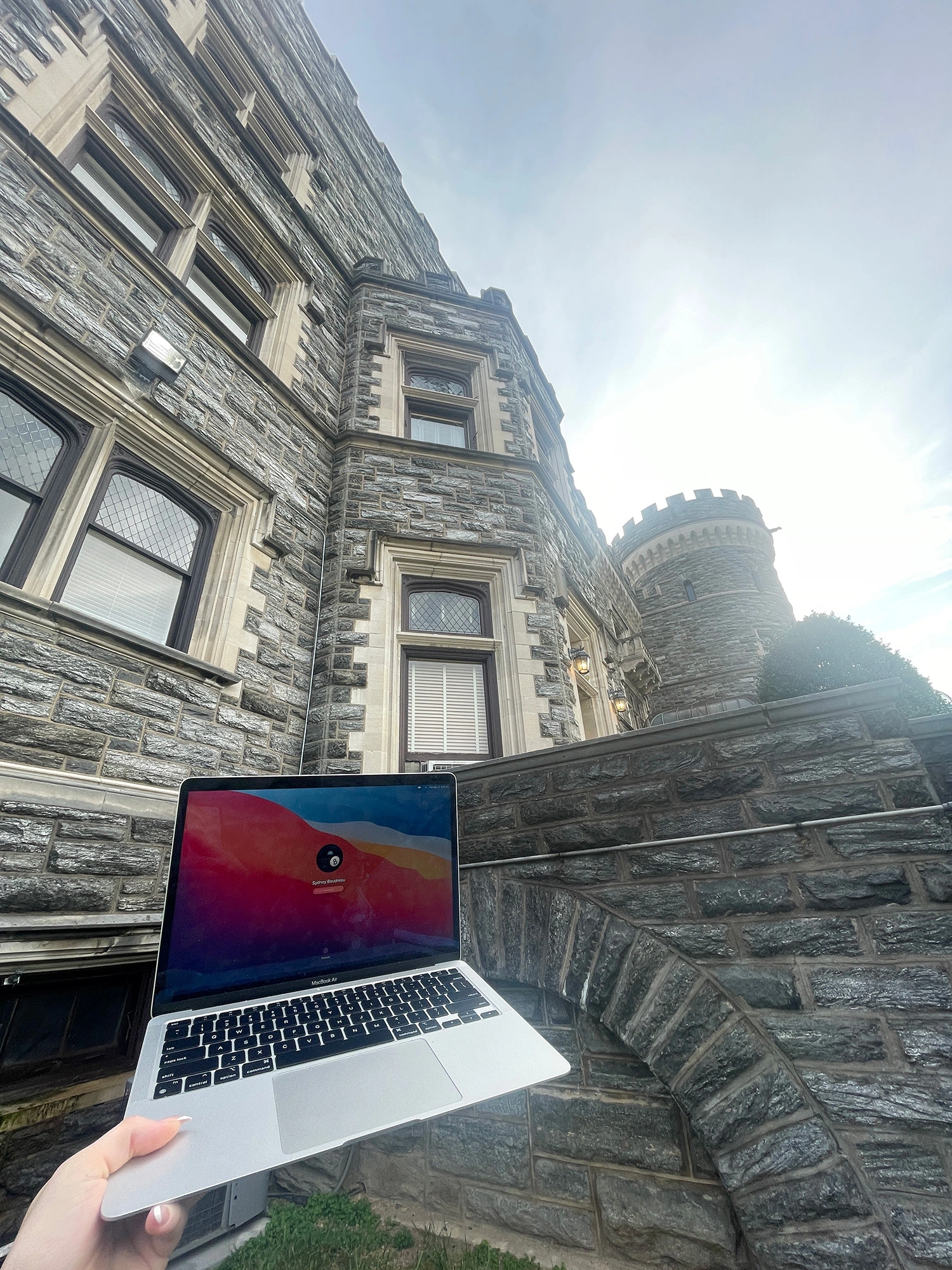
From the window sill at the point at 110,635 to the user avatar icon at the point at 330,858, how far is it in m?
2.52

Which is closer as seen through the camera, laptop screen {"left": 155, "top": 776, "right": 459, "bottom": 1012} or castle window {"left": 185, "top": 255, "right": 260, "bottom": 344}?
laptop screen {"left": 155, "top": 776, "right": 459, "bottom": 1012}

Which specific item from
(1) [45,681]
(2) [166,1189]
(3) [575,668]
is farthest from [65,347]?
(3) [575,668]

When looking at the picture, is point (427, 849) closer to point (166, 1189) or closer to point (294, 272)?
point (166, 1189)

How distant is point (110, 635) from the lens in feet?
10.9

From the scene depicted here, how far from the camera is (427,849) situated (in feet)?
6.03

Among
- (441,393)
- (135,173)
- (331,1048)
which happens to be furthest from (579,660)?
(135,173)

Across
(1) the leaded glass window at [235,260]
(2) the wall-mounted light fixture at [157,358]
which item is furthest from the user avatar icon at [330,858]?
(1) the leaded glass window at [235,260]

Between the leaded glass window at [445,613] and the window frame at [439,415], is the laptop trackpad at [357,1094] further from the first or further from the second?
the window frame at [439,415]

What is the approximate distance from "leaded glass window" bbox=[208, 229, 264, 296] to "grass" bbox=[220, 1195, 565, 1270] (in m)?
8.29

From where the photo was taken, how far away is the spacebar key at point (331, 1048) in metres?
1.33

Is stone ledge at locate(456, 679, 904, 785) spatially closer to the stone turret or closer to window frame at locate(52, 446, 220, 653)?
window frame at locate(52, 446, 220, 653)

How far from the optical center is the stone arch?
1.86m

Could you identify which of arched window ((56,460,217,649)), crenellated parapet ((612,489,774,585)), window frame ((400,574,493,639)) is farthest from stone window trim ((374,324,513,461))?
crenellated parapet ((612,489,774,585))

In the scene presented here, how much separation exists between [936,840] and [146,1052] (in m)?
2.88
